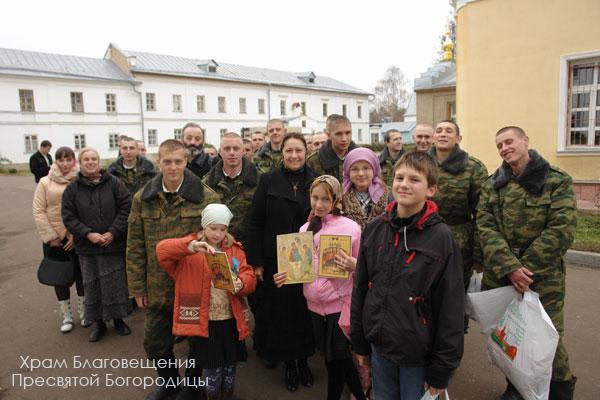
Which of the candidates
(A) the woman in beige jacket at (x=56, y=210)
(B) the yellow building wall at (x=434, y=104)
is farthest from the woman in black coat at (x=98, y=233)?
(B) the yellow building wall at (x=434, y=104)

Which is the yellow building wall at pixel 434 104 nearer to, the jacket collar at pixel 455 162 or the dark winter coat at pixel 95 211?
the jacket collar at pixel 455 162

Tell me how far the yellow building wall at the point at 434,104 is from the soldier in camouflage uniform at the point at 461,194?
1614cm

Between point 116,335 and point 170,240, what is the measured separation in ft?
8.55

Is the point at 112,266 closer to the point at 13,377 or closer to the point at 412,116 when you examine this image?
the point at 13,377

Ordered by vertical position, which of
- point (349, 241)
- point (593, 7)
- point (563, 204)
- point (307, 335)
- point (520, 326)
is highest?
point (593, 7)

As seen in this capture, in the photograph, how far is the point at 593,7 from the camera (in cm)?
898

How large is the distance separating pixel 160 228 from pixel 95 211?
5.64 feet

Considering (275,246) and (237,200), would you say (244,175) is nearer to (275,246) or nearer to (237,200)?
(237,200)

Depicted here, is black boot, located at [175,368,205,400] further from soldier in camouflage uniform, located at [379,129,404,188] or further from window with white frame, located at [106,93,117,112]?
window with white frame, located at [106,93,117,112]

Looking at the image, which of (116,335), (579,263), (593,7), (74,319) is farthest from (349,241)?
(593,7)

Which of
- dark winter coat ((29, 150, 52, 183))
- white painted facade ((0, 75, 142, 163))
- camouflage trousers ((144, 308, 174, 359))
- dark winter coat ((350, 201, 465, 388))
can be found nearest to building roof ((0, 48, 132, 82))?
white painted facade ((0, 75, 142, 163))

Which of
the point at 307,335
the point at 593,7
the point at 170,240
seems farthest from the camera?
the point at 593,7

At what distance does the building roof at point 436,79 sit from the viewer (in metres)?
18.8

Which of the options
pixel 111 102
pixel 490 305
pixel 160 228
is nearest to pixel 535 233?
pixel 490 305
